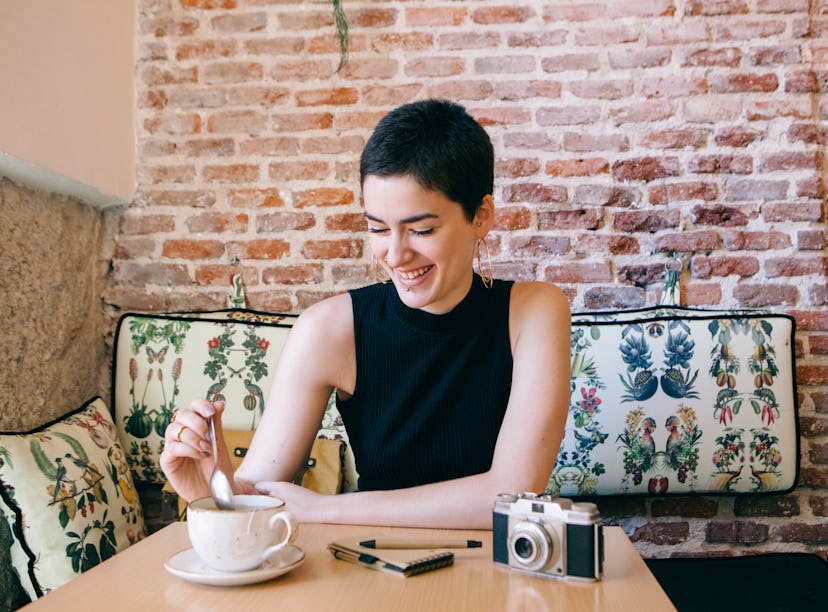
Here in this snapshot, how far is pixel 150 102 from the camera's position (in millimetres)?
2311

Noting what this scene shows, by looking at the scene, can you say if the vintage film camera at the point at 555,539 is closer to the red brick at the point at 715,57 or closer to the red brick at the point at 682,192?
the red brick at the point at 682,192

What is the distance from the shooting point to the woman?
1213 mm

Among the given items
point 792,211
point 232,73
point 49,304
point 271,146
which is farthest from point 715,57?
point 49,304

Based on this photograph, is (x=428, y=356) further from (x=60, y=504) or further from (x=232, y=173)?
(x=232, y=173)

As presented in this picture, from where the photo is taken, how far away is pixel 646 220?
2.16m

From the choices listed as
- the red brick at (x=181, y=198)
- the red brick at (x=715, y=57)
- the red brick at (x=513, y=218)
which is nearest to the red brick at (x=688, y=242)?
the red brick at (x=513, y=218)

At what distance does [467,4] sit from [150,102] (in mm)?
1007

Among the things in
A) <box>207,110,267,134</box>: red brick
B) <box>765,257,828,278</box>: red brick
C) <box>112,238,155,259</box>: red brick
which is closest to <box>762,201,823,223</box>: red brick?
<box>765,257,828,278</box>: red brick

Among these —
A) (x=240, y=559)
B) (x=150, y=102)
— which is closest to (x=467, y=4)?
(x=150, y=102)

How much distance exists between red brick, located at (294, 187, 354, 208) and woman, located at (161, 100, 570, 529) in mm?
812

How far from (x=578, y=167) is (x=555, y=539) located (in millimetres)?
1545

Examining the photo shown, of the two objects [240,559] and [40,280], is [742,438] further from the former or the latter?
[40,280]

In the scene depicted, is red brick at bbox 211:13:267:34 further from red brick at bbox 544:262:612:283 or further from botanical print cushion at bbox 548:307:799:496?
botanical print cushion at bbox 548:307:799:496

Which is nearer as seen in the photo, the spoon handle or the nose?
the spoon handle
